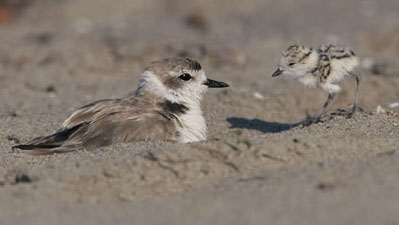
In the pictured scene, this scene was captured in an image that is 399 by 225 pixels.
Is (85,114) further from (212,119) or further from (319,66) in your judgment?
(319,66)


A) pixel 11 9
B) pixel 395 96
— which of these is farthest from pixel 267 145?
pixel 11 9

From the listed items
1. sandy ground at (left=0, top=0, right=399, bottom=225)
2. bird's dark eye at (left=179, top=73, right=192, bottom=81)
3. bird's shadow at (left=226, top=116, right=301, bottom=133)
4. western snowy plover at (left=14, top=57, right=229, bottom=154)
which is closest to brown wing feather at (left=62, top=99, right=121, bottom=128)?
western snowy plover at (left=14, top=57, right=229, bottom=154)

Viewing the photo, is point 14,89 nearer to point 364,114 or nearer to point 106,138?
point 106,138

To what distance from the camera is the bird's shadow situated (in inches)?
269

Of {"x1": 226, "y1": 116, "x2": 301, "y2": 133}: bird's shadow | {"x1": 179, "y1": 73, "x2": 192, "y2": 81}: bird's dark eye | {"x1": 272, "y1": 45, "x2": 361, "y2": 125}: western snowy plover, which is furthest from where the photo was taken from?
{"x1": 226, "y1": 116, "x2": 301, "y2": 133}: bird's shadow

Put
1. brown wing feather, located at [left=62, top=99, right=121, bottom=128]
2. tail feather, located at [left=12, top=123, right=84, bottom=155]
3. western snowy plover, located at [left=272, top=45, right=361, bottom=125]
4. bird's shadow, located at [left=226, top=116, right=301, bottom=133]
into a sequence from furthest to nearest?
bird's shadow, located at [left=226, top=116, right=301, bottom=133] < western snowy plover, located at [left=272, top=45, right=361, bottom=125] < brown wing feather, located at [left=62, top=99, right=121, bottom=128] < tail feather, located at [left=12, top=123, right=84, bottom=155]

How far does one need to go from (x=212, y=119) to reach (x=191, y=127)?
101 centimetres

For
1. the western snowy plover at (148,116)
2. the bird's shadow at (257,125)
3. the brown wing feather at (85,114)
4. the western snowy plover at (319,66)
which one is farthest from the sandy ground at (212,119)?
the brown wing feather at (85,114)

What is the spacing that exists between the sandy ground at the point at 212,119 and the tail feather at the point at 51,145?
7cm

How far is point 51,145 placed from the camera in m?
5.64

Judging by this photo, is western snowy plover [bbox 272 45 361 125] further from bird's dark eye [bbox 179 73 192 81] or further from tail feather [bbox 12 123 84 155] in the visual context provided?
tail feather [bbox 12 123 84 155]

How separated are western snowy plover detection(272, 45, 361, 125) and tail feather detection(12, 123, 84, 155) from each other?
71.1 inches

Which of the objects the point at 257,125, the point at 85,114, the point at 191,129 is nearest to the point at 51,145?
the point at 85,114

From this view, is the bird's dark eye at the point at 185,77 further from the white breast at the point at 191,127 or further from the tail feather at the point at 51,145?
the tail feather at the point at 51,145
